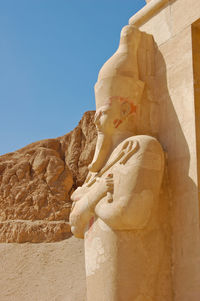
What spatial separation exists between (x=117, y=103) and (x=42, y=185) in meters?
22.9

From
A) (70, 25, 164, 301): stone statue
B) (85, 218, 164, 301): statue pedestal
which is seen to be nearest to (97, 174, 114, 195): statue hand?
Result: (70, 25, 164, 301): stone statue

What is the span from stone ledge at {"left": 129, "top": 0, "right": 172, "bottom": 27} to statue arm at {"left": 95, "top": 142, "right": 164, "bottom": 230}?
1788 millimetres

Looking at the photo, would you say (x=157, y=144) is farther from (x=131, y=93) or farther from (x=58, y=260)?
(x=58, y=260)

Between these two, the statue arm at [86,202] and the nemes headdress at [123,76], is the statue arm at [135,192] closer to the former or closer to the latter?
the statue arm at [86,202]

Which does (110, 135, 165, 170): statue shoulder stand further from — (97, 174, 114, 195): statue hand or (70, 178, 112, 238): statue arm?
(70, 178, 112, 238): statue arm

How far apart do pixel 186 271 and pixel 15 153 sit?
28159mm

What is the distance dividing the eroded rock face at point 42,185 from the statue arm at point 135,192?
21.4 meters

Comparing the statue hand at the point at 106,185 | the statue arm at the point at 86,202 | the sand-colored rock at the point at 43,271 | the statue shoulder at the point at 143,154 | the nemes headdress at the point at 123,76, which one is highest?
the nemes headdress at the point at 123,76

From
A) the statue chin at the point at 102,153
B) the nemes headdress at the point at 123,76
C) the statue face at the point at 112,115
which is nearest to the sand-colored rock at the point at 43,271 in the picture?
the statue chin at the point at 102,153

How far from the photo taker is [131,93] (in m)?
4.52

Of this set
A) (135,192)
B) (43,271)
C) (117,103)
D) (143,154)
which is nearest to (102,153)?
(117,103)

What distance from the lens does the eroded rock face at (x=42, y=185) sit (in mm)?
25109

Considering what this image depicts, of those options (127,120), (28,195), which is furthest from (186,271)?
(28,195)

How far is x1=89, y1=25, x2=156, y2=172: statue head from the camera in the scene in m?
4.49
